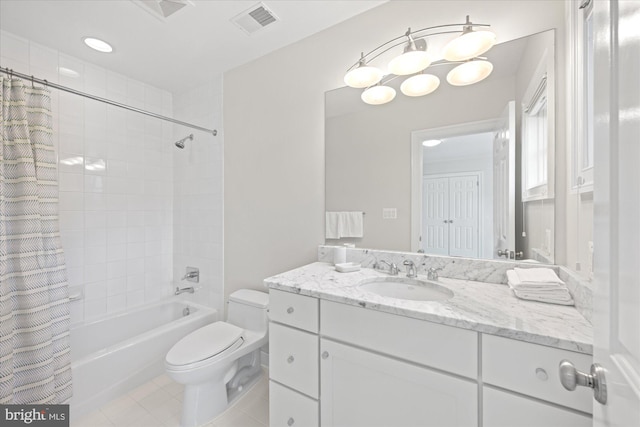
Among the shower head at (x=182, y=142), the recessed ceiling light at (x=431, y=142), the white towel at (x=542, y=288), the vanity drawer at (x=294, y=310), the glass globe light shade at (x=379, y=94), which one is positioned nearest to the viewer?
the white towel at (x=542, y=288)

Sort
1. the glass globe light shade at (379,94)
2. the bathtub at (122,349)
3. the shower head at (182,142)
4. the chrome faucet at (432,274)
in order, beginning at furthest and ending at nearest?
the shower head at (182,142), the bathtub at (122,349), the glass globe light shade at (379,94), the chrome faucet at (432,274)

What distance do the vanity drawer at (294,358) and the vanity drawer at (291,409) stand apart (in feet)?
0.12

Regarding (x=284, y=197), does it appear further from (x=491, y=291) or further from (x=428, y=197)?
(x=491, y=291)

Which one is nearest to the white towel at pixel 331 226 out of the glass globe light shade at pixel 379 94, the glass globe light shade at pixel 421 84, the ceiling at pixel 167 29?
the glass globe light shade at pixel 379 94

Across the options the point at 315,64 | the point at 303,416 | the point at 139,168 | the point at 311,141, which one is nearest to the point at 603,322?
the point at 303,416

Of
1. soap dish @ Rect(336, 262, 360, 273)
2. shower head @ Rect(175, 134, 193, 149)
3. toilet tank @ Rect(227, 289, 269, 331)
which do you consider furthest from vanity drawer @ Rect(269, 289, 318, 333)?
shower head @ Rect(175, 134, 193, 149)

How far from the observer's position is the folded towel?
99 centimetres

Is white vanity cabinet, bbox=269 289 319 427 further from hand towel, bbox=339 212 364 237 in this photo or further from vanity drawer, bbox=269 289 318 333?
hand towel, bbox=339 212 364 237

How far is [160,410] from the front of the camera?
163 cm

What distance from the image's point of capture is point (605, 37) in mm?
491

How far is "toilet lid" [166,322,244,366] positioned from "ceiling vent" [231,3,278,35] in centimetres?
198

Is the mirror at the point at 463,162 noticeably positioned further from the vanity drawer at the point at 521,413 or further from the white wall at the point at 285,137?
the vanity drawer at the point at 521,413

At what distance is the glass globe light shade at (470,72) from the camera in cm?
124

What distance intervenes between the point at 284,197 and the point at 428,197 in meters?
0.99
